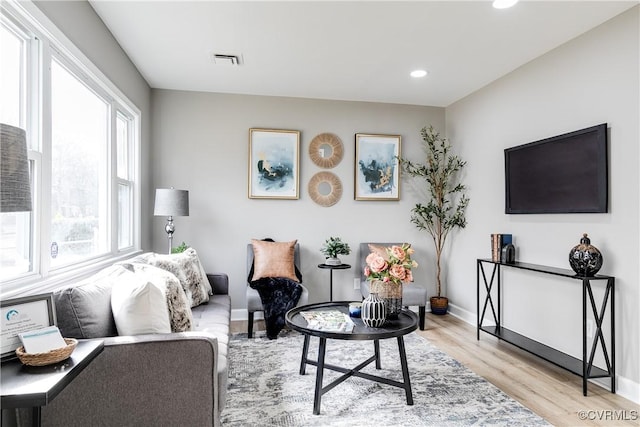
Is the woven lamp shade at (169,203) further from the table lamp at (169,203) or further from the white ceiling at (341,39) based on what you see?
the white ceiling at (341,39)

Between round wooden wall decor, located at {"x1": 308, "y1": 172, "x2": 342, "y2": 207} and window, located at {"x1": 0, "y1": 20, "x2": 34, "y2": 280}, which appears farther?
round wooden wall decor, located at {"x1": 308, "y1": 172, "x2": 342, "y2": 207}

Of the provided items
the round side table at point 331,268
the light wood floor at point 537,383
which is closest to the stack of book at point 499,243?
the light wood floor at point 537,383

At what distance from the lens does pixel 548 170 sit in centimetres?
331

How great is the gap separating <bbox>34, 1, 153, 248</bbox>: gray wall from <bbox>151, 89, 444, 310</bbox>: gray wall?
0.24m

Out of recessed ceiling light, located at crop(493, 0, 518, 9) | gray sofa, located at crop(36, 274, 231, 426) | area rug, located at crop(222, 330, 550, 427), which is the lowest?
area rug, located at crop(222, 330, 550, 427)

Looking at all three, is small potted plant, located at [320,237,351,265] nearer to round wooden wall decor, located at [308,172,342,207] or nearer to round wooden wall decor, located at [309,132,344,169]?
round wooden wall decor, located at [308,172,342,207]

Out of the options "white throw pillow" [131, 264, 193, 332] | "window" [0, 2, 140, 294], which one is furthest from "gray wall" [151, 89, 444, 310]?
"white throw pillow" [131, 264, 193, 332]

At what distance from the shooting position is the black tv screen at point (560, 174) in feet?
9.33

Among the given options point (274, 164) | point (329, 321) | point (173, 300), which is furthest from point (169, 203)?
point (329, 321)

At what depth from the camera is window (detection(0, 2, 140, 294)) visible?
192 centimetres

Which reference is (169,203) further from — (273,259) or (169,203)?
(273,259)

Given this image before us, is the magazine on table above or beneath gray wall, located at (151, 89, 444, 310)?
beneath

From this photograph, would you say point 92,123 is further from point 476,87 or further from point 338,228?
point 476,87

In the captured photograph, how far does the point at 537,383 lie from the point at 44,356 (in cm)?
296
